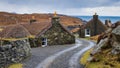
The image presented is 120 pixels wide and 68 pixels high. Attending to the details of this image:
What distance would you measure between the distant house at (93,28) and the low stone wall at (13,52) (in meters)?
39.9

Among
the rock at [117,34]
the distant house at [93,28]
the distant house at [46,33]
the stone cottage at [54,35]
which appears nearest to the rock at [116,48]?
the rock at [117,34]

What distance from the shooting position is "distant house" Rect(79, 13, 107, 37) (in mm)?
81250

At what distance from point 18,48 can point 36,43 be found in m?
19.2

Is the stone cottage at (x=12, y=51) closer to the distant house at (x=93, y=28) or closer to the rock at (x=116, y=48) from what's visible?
the rock at (x=116, y=48)

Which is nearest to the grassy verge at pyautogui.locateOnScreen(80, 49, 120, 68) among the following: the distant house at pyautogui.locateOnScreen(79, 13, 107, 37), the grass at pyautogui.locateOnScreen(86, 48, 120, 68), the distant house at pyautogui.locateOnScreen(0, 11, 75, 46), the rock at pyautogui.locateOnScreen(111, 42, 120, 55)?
the grass at pyautogui.locateOnScreen(86, 48, 120, 68)

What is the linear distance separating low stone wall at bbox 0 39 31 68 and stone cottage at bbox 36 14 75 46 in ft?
56.9

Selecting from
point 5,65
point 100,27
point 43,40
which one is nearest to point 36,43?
point 43,40

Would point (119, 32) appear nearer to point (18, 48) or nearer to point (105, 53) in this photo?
point (105, 53)

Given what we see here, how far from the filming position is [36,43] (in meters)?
61.0

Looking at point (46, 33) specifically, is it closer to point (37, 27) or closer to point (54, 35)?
point (54, 35)

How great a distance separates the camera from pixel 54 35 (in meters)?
63.8

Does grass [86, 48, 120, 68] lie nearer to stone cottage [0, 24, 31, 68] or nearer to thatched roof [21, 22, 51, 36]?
stone cottage [0, 24, 31, 68]

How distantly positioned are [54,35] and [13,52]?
79.1 ft

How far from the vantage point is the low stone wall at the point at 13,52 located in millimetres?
38444
